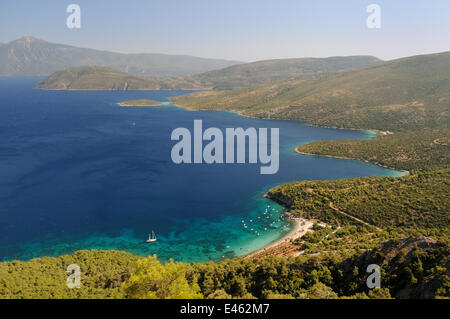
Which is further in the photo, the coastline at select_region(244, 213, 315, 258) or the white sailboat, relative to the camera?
the white sailboat

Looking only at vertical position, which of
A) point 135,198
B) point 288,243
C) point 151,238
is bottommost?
point 151,238

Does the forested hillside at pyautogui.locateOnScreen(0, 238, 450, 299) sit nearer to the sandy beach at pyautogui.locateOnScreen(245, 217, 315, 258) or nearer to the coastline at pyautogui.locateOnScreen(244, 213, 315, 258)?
the coastline at pyautogui.locateOnScreen(244, 213, 315, 258)

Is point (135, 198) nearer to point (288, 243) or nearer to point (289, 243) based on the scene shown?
point (288, 243)

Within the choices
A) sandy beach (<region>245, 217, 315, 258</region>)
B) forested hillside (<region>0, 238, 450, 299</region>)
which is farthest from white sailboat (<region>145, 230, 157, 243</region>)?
sandy beach (<region>245, 217, 315, 258</region>)

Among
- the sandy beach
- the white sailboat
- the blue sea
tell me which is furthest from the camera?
the white sailboat

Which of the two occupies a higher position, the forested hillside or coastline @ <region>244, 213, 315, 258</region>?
the forested hillside

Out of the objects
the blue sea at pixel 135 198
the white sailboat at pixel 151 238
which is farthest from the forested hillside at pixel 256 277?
the blue sea at pixel 135 198

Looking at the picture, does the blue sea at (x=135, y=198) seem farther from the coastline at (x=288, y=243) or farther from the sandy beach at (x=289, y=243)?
the sandy beach at (x=289, y=243)

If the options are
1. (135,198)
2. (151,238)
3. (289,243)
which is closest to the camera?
(289,243)

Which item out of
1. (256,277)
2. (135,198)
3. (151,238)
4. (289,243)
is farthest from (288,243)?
(135,198)
